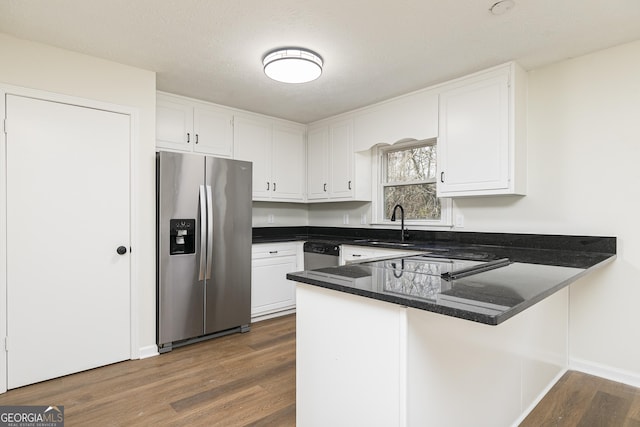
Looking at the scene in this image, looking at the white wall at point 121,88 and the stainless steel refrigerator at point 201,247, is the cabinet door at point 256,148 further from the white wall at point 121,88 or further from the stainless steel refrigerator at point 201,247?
the white wall at point 121,88

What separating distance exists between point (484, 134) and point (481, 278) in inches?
67.8

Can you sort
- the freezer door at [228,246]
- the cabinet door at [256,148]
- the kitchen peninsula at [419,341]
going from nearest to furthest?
the kitchen peninsula at [419,341] → the freezer door at [228,246] → the cabinet door at [256,148]

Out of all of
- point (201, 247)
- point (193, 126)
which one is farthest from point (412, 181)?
point (193, 126)

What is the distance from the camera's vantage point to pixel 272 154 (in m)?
4.19

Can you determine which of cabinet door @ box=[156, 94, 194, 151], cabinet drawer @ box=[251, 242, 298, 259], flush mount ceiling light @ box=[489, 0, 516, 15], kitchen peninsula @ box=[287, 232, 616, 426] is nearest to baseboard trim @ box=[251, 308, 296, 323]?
cabinet drawer @ box=[251, 242, 298, 259]

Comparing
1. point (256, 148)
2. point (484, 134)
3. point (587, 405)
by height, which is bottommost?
point (587, 405)

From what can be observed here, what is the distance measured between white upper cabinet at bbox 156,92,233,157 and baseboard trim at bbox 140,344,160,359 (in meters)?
1.82

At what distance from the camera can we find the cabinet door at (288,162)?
13.9 feet

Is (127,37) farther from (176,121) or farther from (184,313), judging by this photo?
(184,313)

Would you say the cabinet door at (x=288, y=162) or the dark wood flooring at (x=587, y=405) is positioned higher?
the cabinet door at (x=288, y=162)

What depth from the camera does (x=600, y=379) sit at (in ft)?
8.09

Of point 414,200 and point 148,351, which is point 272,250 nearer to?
point 148,351

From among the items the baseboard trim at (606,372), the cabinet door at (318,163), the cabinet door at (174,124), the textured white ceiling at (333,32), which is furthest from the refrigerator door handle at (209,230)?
the baseboard trim at (606,372)

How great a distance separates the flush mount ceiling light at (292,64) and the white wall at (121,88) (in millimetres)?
1133
